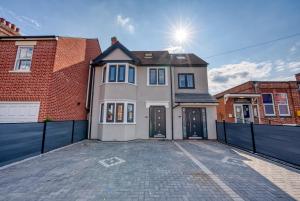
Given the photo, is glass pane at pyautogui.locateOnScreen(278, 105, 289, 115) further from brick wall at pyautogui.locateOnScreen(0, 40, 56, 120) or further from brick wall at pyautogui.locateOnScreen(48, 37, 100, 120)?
brick wall at pyautogui.locateOnScreen(0, 40, 56, 120)

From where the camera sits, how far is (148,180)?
391cm

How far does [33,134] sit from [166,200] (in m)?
6.43

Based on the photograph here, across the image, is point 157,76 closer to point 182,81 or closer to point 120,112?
point 182,81

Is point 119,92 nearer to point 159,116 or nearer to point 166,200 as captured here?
point 159,116

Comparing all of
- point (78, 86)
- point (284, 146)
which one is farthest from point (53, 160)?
point (284, 146)

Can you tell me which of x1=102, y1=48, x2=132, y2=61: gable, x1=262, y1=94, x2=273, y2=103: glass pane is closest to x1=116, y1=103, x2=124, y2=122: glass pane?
x1=102, y1=48, x2=132, y2=61: gable

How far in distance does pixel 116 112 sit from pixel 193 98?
656cm

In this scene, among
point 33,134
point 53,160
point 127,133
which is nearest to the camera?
point 53,160

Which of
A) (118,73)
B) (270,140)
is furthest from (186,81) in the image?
(270,140)

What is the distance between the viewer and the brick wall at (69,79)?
891 cm

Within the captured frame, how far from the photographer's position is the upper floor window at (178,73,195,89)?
12352 mm

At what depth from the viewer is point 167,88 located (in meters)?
11.9

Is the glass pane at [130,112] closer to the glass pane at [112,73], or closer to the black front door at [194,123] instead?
the glass pane at [112,73]

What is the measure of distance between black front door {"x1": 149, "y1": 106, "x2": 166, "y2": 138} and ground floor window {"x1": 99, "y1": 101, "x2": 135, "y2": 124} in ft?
6.31
